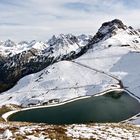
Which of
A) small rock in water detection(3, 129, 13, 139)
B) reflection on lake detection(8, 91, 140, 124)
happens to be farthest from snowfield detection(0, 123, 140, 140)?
reflection on lake detection(8, 91, 140, 124)

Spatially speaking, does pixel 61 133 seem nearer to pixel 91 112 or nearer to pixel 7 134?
pixel 7 134

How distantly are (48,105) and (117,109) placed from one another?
45.0 m

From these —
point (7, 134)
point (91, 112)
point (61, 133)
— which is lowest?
point (91, 112)

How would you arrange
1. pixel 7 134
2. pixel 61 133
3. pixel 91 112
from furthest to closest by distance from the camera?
pixel 91 112, pixel 61 133, pixel 7 134

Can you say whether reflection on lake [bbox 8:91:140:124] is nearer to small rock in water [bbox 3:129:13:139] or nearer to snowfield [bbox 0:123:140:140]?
snowfield [bbox 0:123:140:140]

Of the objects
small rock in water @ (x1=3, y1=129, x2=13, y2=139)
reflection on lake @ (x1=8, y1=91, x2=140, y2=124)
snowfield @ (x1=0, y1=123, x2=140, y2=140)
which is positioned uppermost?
small rock in water @ (x1=3, y1=129, x2=13, y2=139)

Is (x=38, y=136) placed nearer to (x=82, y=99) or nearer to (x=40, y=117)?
(x=40, y=117)

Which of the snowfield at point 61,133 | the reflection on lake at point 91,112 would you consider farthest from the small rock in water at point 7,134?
the reflection on lake at point 91,112

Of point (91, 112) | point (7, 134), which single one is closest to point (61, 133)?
point (7, 134)

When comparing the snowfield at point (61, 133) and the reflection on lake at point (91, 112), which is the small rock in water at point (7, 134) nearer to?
the snowfield at point (61, 133)

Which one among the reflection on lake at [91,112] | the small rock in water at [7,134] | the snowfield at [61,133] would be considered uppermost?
the small rock in water at [7,134]

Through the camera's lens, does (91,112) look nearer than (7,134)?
No

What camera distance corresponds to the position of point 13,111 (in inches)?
6688

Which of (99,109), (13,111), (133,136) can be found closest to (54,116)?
(99,109)
